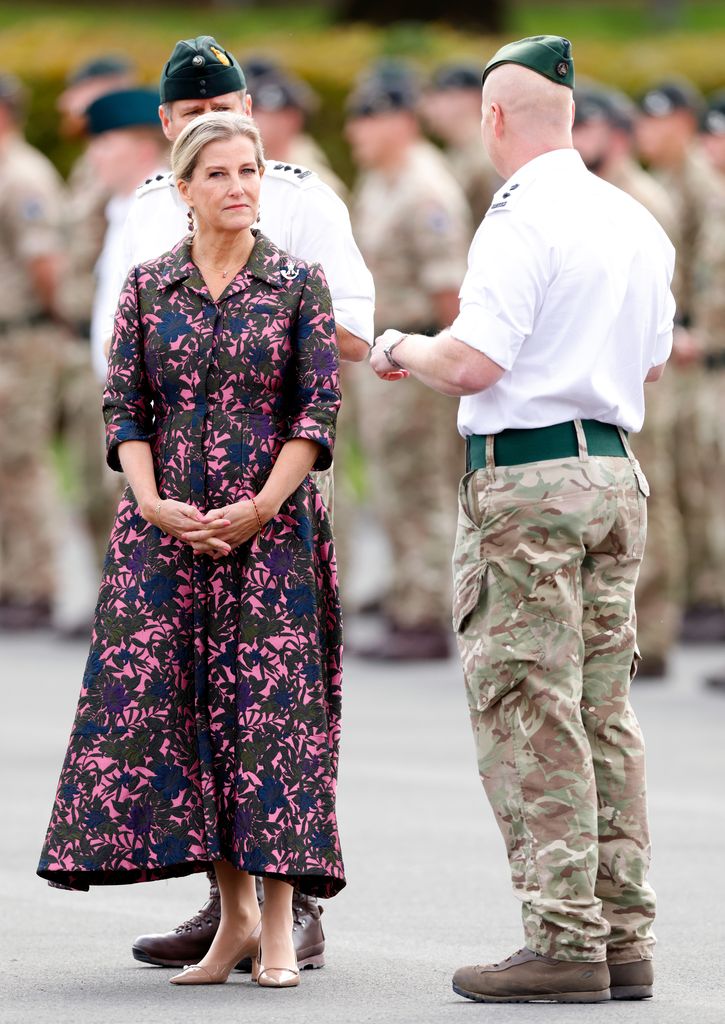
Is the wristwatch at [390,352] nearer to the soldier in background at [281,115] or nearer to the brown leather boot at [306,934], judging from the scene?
the brown leather boot at [306,934]

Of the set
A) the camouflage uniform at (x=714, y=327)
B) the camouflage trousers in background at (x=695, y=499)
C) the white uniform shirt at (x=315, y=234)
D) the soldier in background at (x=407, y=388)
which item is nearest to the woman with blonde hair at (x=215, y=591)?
the white uniform shirt at (x=315, y=234)

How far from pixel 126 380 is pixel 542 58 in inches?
46.0

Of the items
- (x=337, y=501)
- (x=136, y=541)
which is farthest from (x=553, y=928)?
(x=337, y=501)

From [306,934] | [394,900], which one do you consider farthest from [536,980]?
[394,900]

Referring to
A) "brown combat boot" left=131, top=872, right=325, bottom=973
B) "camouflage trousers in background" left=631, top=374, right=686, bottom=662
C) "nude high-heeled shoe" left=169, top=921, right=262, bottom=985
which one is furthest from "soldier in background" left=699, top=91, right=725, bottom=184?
"nude high-heeled shoe" left=169, top=921, right=262, bottom=985

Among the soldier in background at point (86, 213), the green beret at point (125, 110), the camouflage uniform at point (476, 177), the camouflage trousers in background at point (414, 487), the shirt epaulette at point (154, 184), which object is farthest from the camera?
the camouflage uniform at point (476, 177)

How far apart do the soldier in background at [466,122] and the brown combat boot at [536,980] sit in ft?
23.9

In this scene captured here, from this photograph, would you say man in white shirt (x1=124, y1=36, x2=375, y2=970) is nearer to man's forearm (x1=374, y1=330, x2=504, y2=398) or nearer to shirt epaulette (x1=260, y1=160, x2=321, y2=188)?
→ shirt epaulette (x1=260, y1=160, x2=321, y2=188)

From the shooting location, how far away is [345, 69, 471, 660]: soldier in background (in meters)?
11.3

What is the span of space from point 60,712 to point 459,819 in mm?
2902

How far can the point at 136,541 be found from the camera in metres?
5.28

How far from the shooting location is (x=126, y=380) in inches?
208

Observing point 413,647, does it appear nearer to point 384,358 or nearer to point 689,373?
point 689,373

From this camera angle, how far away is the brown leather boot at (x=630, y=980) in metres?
5.13
